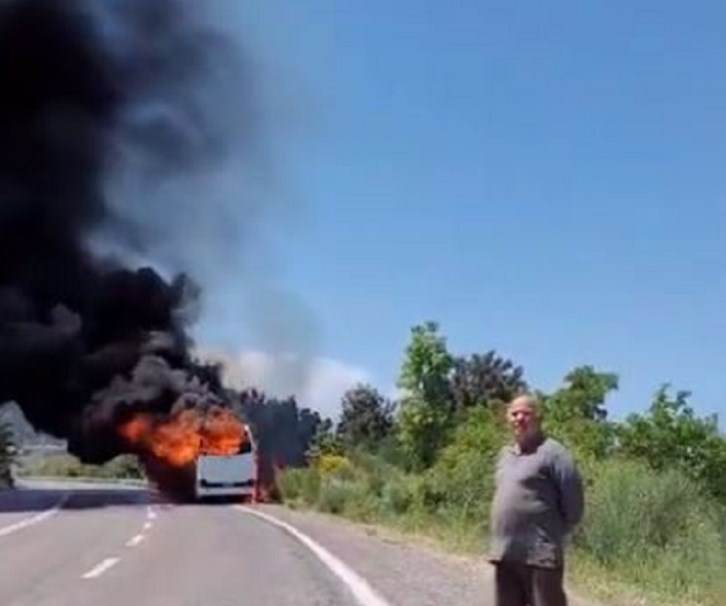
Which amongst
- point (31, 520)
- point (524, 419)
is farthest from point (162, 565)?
point (31, 520)

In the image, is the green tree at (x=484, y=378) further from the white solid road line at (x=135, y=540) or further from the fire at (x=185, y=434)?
the white solid road line at (x=135, y=540)

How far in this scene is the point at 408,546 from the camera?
85.9ft

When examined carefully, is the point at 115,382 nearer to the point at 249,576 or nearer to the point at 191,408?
the point at 191,408

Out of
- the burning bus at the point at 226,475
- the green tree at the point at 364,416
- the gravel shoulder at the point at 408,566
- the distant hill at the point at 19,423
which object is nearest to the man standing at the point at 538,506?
the gravel shoulder at the point at 408,566

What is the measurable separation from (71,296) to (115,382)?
4884 mm

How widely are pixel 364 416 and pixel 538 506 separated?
8596cm

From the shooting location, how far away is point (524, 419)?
841 centimetres

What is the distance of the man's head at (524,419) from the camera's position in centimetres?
841

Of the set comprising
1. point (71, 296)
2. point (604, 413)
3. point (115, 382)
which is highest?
point (71, 296)

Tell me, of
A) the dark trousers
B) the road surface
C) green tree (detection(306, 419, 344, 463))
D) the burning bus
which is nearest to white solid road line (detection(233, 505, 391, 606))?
the road surface

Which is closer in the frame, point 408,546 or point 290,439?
point 408,546

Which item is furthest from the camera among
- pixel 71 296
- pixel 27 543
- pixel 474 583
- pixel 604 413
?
pixel 71 296

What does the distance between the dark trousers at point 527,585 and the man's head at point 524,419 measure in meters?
0.76

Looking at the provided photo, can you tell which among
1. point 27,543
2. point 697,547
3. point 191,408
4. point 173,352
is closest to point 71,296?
point 173,352
